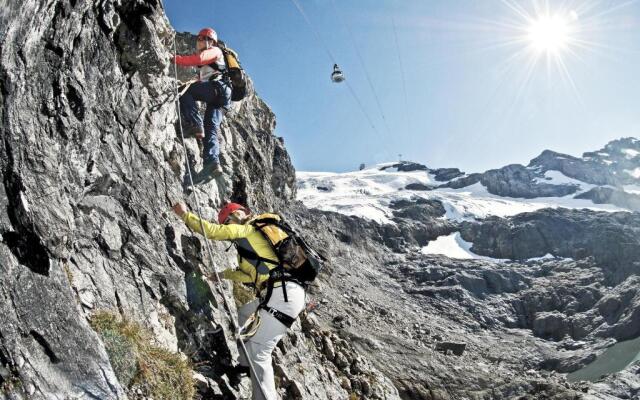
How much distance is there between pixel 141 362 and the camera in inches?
221

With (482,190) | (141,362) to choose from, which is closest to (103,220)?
(141,362)

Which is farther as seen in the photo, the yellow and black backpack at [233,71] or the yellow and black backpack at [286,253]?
the yellow and black backpack at [233,71]

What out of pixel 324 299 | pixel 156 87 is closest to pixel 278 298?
pixel 156 87

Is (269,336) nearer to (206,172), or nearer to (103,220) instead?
(103,220)

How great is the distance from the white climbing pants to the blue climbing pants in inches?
226

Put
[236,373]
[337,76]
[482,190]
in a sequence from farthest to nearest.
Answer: [482,190] < [337,76] < [236,373]

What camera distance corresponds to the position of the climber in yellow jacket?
733cm

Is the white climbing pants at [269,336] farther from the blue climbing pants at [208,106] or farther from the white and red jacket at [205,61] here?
the white and red jacket at [205,61]

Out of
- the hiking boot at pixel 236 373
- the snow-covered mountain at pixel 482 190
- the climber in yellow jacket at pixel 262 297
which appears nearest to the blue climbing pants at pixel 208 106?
the climber in yellow jacket at pixel 262 297

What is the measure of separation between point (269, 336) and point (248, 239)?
5.26ft

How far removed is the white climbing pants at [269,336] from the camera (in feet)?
23.7

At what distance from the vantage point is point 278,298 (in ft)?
25.0

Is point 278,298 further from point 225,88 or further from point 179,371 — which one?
point 225,88

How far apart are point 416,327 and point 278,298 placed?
43481 millimetres
